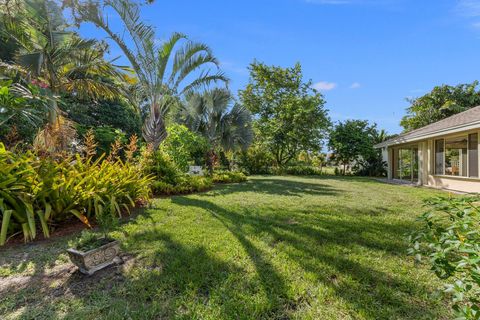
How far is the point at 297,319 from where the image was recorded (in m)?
1.93

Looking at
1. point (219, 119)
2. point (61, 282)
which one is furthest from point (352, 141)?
point (61, 282)

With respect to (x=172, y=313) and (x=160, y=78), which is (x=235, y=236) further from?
(x=160, y=78)

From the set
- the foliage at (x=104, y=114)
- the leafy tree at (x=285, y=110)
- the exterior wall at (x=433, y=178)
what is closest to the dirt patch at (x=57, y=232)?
the foliage at (x=104, y=114)

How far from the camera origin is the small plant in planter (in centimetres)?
259

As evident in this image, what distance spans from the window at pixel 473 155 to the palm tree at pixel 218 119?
9627mm

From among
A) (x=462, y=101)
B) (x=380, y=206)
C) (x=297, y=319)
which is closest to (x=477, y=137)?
(x=380, y=206)

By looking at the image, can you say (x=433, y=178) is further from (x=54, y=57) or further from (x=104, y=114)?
(x=104, y=114)

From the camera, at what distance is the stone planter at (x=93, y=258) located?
2.58 m

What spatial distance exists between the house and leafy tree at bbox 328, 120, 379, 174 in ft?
15.8

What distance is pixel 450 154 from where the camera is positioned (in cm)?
945

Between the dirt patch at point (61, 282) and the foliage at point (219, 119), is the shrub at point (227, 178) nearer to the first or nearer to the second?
the foliage at point (219, 119)

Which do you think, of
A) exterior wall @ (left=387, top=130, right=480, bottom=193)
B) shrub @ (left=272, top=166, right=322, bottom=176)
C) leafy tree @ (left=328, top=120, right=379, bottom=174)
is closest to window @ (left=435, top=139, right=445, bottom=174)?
exterior wall @ (left=387, top=130, right=480, bottom=193)

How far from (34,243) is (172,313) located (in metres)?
2.95

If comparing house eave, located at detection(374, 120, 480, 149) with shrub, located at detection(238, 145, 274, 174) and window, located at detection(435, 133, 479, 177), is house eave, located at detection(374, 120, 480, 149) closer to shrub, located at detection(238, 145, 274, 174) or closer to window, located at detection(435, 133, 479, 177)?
window, located at detection(435, 133, 479, 177)
